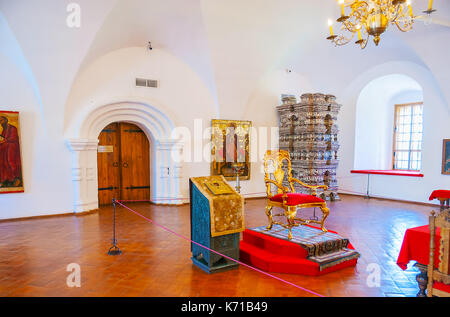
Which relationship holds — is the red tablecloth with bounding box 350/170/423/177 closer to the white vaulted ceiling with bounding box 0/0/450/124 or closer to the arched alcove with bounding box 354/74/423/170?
the arched alcove with bounding box 354/74/423/170

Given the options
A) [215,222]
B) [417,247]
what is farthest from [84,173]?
[417,247]

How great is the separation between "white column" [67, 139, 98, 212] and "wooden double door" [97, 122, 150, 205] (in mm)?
784

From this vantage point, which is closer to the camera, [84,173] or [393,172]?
[84,173]

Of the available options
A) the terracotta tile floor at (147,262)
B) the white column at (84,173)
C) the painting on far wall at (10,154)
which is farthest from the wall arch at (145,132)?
the painting on far wall at (10,154)

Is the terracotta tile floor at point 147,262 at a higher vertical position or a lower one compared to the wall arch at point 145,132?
lower

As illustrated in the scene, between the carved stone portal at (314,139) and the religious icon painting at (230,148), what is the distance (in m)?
1.39

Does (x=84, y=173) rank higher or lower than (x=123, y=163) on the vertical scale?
lower

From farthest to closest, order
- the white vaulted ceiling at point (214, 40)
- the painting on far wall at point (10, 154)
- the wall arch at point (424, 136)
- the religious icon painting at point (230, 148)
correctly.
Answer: the religious icon painting at point (230, 148)
the wall arch at point (424, 136)
the painting on far wall at point (10, 154)
the white vaulted ceiling at point (214, 40)

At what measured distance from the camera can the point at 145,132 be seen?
8.74 metres

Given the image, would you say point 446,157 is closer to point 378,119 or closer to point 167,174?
point 378,119

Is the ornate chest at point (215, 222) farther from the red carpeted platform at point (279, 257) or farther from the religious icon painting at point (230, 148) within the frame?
the religious icon painting at point (230, 148)

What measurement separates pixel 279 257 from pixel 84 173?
5.39 meters

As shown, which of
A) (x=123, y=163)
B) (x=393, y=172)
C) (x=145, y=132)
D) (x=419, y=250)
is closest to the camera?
(x=419, y=250)

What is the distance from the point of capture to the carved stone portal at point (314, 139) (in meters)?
8.75
